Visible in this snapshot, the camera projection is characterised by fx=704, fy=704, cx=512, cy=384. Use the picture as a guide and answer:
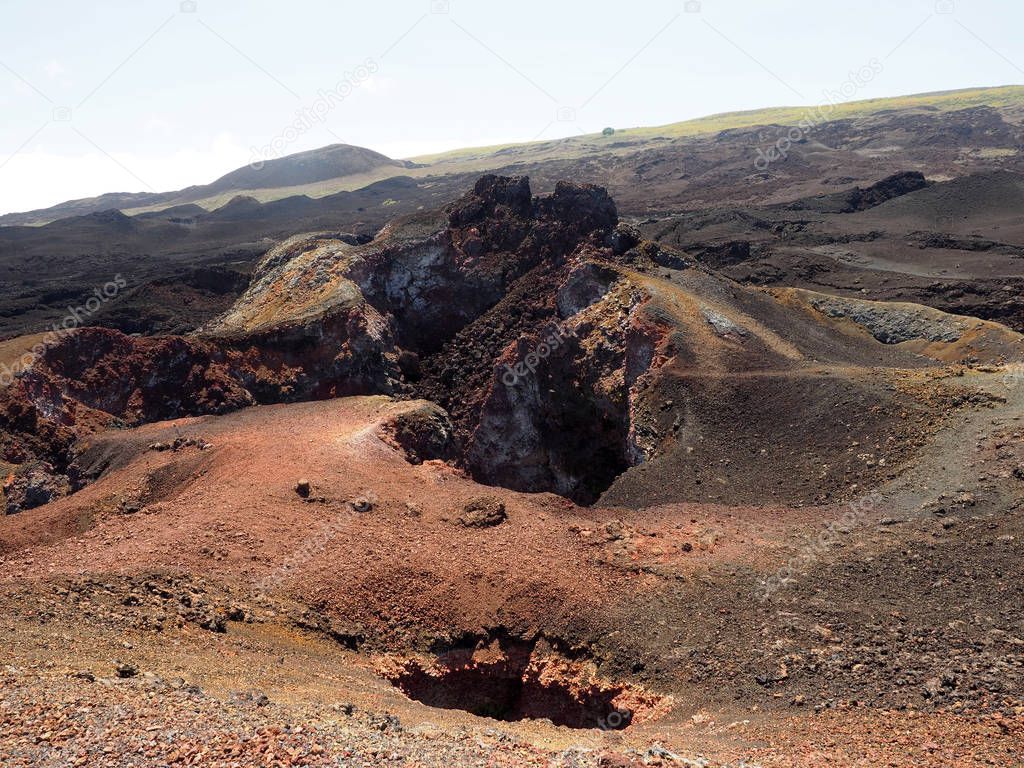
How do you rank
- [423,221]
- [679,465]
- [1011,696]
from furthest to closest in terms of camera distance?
[423,221] → [679,465] → [1011,696]

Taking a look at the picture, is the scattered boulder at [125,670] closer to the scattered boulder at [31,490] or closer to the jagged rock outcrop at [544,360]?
the jagged rock outcrop at [544,360]

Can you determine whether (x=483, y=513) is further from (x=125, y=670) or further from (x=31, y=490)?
(x=31, y=490)

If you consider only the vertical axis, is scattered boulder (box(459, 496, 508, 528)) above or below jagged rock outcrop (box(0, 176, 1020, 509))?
below

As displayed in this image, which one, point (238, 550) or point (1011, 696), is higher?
point (238, 550)

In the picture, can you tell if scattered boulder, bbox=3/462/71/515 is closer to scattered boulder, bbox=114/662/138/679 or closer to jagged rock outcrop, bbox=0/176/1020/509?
jagged rock outcrop, bbox=0/176/1020/509

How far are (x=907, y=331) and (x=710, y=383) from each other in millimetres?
14778

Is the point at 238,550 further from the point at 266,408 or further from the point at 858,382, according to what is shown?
the point at 858,382

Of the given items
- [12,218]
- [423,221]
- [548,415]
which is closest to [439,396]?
[548,415]

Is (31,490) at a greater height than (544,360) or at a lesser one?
lesser

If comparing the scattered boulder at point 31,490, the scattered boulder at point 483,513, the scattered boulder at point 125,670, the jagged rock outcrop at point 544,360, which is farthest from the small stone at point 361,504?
the scattered boulder at point 31,490

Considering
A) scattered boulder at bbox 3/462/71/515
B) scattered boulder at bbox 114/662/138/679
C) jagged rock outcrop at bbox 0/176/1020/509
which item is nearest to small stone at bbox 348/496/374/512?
jagged rock outcrop at bbox 0/176/1020/509

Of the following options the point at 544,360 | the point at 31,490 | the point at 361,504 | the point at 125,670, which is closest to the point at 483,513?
the point at 361,504

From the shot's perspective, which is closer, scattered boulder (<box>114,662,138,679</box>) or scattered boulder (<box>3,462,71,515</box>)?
scattered boulder (<box>114,662,138,679</box>)

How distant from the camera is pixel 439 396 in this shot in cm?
3328
